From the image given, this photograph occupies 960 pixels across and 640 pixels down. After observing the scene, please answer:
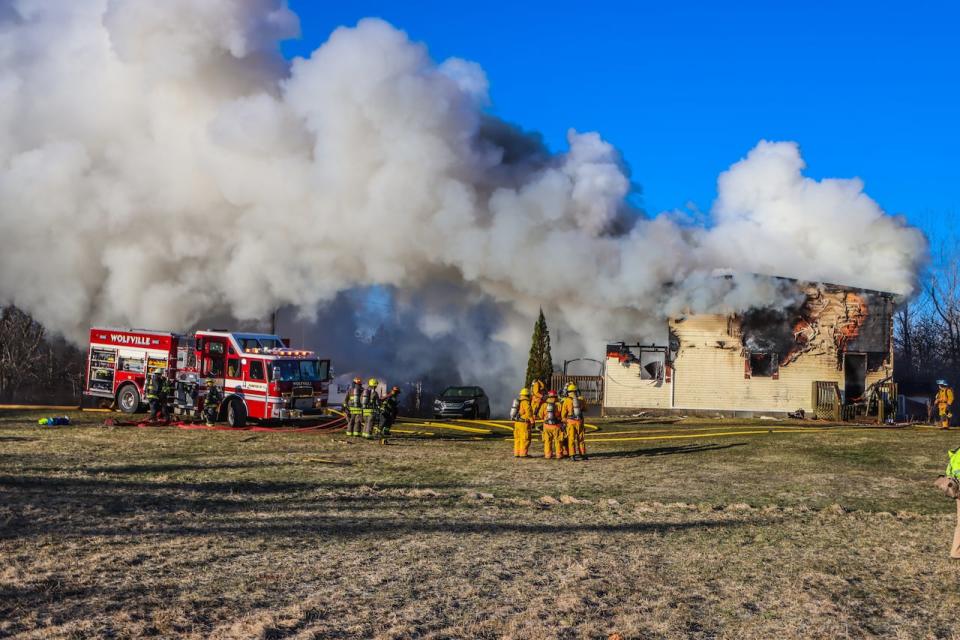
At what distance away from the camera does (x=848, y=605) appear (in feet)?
23.6

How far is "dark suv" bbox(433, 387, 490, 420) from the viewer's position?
101 feet

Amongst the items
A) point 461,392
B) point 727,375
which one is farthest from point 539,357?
point 727,375

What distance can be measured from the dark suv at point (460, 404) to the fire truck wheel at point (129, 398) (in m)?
9.96

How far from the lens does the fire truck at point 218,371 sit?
22703 mm

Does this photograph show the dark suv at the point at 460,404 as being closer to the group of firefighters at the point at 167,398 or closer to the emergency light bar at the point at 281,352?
the emergency light bar at the point at 281,352

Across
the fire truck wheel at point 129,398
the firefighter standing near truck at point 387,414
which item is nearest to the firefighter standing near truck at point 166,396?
the fire truck wheel at point 129,398

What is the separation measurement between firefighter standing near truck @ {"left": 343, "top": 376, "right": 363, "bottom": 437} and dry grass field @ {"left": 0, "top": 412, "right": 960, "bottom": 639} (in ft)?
13.1

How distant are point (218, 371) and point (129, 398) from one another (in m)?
4.08

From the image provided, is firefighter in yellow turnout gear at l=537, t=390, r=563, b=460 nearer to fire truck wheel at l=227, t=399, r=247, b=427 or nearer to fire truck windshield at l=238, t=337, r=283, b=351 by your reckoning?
fire truck wheel at l=227, t=399, r=247, b=427

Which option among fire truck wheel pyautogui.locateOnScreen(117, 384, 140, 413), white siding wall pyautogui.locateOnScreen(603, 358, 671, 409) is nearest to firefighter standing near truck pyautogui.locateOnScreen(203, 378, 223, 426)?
fire truck wheel pyautogui.locateOnScreen(117, 384, 140, 413)

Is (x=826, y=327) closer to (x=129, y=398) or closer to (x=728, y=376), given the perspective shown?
(x=728, y=376)

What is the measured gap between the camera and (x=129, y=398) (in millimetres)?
26016

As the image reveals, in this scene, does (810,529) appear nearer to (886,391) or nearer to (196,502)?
(196,502)

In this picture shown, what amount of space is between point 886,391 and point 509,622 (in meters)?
28.7
